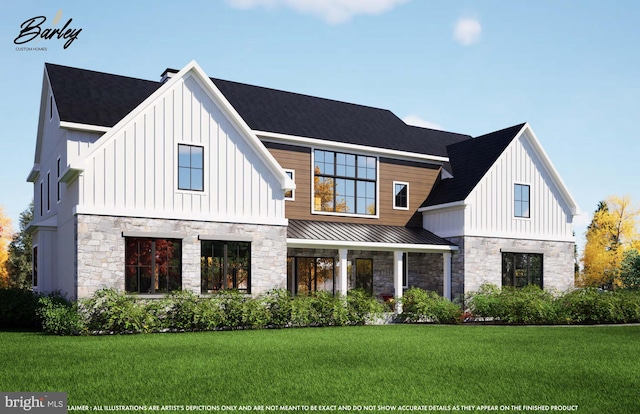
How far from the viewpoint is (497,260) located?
80.7 feet

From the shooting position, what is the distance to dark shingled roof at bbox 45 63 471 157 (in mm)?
19906

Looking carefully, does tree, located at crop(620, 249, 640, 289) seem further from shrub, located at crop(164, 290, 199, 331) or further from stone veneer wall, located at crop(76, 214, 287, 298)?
shrub, located at crop(164, 290, 199, 331)

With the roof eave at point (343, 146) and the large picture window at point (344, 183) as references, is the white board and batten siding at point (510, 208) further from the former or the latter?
the large picture window at point (344, 183)

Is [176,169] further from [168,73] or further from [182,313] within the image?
[168,73]

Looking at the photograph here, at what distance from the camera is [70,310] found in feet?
52.1

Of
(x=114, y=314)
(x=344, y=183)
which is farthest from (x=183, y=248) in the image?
(x=344, y=183)

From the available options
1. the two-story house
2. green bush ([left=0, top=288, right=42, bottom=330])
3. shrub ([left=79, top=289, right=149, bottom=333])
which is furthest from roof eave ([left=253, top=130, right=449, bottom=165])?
green bush ([left=0, top=288, right=42, bottom=330])

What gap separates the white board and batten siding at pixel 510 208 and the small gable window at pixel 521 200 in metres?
0.16

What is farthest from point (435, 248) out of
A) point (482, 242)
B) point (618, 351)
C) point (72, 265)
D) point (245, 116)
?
point (72, 265)

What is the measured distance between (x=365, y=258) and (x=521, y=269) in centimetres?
666

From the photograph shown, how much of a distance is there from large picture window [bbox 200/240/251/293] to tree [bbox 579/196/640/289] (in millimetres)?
35980

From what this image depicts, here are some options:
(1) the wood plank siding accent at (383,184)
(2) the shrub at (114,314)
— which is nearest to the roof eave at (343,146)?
(1) the wood plank siding accent at (383,184)

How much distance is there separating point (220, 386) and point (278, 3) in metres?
11.4

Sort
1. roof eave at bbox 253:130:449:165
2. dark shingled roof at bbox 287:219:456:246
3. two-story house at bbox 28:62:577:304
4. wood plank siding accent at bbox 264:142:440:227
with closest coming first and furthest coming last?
two-story house at bbox 28:62:577:304, dark shingled roof at bbox 287:219:456:246, roof eave at bbox 253:130:449:165, wood plank siding accent at bbox 264:142:440:227
